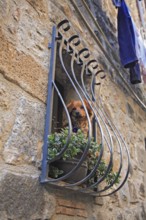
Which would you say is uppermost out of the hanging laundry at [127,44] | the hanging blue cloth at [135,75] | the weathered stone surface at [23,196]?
the hanging laundry at [127,44]

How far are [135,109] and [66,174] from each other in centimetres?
162

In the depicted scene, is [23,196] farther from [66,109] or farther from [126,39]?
[126,39]

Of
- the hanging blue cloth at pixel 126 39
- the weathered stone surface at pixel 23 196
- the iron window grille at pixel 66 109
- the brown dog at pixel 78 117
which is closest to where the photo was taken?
the weathered stone surface at pixel 23 196

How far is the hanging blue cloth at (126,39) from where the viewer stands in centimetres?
211

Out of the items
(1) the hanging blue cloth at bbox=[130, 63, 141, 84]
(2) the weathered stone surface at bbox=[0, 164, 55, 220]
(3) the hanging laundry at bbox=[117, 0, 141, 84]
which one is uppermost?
(3) the hanging laundry at bbox=[117, 0, 141, 84]

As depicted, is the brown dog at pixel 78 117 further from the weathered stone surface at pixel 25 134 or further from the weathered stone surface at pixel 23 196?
the weathered stone surface at pixel 23 196

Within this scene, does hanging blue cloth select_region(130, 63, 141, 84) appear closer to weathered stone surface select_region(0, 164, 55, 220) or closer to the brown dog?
the brown dog

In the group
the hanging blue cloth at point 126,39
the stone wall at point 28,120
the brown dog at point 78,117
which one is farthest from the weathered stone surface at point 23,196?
the hanging blue cloth at point 126,39

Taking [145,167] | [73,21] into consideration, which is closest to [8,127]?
[73,21]

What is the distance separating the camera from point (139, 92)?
9.21 feet

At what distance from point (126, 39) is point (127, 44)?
2.3 inches

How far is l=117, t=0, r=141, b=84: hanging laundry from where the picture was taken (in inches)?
83.3

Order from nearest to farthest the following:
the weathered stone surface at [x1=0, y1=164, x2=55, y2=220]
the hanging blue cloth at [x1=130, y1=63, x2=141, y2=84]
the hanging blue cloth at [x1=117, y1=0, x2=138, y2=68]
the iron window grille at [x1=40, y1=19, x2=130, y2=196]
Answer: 1. the weathered stone surface at [x1=0, y1=164, x2=55, y2=220]
2. the iron window grille at [x1=40, y1=19, x2=130, y2=196]
3. the hanging blue cloth at [x1=117, y1=0, x2=138, y2=68]
4. the hanging blue cloth at [x1=130, y1=63, x2=141, y2=84]

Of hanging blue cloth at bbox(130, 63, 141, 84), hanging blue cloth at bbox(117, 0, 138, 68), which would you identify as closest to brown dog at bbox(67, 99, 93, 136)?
hanging blue cloth at bbox(117, 0, 138, 68)
